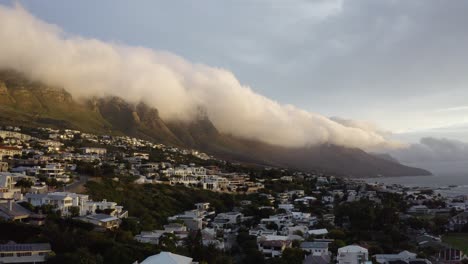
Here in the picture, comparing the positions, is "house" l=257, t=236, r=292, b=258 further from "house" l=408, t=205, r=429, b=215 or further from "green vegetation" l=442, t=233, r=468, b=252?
"house" l=408, t=205, r=429, b=215

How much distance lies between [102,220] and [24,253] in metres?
8.45

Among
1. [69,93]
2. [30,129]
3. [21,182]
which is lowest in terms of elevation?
[21,182]

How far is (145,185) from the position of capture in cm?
5544

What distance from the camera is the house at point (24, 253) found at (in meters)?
25.5

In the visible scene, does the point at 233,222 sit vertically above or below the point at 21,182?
below

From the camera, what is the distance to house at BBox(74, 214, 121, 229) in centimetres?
3381

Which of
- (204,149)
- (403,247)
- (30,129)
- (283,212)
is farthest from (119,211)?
(204,149)

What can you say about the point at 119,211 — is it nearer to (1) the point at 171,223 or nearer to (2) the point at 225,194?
(1) the point at 171,223

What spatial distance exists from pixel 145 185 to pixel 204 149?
296ft

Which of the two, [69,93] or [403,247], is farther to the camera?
[69,93]

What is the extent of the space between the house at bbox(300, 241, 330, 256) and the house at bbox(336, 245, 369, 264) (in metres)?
1.11

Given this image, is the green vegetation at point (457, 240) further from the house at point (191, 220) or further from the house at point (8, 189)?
the house at point (8, 189)

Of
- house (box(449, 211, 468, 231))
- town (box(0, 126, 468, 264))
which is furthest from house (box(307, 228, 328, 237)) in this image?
house (box(449, 211, 468, 231))

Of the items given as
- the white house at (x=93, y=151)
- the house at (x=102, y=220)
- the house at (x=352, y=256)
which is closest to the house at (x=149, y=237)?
the house at (x=102, y=220)
